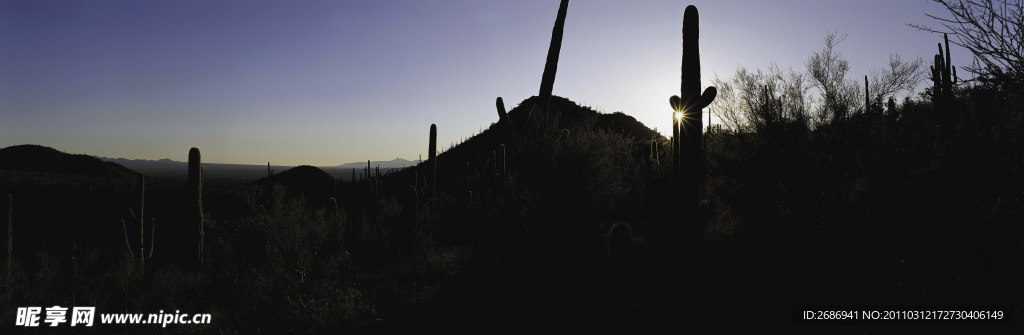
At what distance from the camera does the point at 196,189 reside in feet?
38.9

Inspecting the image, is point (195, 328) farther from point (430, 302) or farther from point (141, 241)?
point (141, 241)

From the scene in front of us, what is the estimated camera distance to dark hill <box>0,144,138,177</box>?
163 ft

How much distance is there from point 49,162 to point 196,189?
57.4 meters

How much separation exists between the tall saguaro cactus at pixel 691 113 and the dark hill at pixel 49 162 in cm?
5465

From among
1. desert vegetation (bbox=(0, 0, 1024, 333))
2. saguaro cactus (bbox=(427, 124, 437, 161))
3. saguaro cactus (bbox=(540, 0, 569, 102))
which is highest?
saguaro cactus (bbox=(540, 0, 569, 102))

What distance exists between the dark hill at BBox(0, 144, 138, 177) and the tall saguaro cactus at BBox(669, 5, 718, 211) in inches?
2151

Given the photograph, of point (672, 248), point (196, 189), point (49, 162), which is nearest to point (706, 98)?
point (672, 248)

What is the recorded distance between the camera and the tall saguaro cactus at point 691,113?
9602 mm

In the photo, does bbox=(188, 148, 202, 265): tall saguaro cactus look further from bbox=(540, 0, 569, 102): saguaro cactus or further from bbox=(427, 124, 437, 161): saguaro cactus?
bbox=(540, 0, 569, 102): saguaro cactus

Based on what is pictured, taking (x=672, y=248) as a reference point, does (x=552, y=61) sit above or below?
Answer: above

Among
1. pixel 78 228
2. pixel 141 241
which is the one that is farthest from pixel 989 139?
pixel 78 228

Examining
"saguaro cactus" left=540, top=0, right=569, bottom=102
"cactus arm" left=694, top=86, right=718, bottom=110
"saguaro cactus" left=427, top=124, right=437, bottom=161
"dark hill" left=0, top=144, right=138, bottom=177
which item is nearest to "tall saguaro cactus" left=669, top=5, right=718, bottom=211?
"cactus arm" left=694, top=86, right=718, bottom=110

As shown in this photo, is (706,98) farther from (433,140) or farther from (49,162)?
(49,162)

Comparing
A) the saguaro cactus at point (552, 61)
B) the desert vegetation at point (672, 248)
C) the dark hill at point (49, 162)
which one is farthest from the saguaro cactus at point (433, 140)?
the dark hill at point (49, 162)
